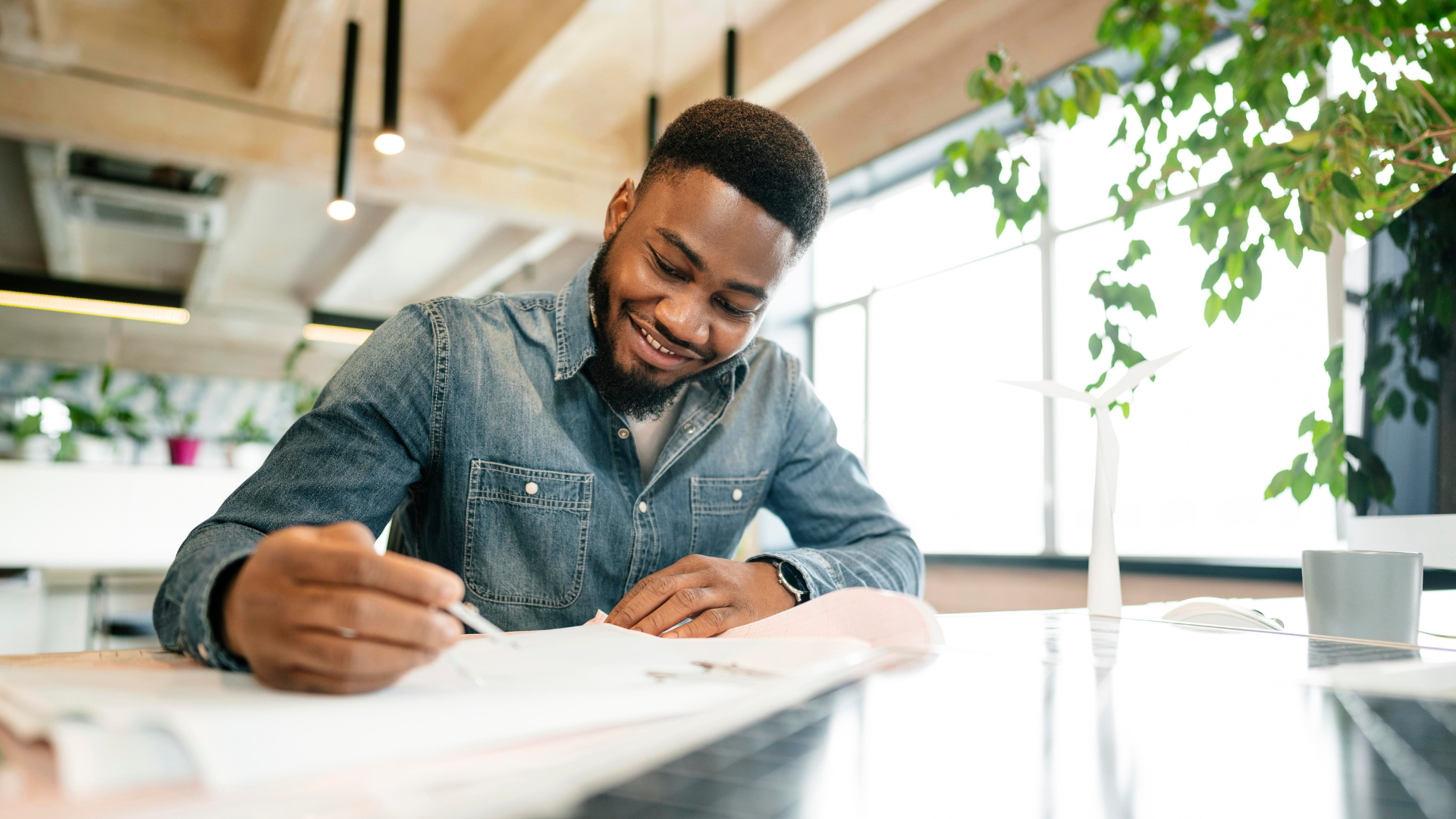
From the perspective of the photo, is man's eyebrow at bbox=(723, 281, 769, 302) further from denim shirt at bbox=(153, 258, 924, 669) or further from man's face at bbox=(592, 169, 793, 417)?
denim shirt at bbox=(153, 258, 924, 669)

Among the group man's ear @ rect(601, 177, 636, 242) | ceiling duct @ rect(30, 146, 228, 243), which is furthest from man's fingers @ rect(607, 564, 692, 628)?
ceiling duct @ rect(30, 146, 228, 243)

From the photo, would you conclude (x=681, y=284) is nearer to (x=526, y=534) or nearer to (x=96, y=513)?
(x=526, y=534)

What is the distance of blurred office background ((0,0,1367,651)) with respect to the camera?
315 cm

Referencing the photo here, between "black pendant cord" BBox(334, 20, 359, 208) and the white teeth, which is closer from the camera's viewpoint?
the white teeth

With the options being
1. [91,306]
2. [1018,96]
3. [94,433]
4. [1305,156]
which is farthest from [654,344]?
[91,306]

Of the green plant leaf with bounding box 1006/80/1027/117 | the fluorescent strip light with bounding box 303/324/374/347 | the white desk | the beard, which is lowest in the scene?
the white desk

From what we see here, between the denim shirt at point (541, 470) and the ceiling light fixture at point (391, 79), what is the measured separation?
1713mm

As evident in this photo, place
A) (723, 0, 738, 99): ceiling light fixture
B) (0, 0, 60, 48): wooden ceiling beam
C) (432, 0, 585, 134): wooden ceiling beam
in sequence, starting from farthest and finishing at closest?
(432, 0, 585, 134): wooden ceiling beam → (0, 0, 60, 48): wooden ceiling beam → (723, 0, 738, 99): ceiling light fixture

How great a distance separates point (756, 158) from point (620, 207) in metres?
0.27

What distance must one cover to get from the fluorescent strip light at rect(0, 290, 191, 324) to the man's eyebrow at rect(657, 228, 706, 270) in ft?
18.9

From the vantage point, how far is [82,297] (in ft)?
18.0

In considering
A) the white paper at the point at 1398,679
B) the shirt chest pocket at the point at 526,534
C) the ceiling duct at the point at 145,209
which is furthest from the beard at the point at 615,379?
the ceiling duct at the point at 145,209

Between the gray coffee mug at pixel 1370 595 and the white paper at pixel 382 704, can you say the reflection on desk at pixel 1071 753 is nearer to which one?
the white paper at pixel 382 704

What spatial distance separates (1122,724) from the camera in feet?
1.37
